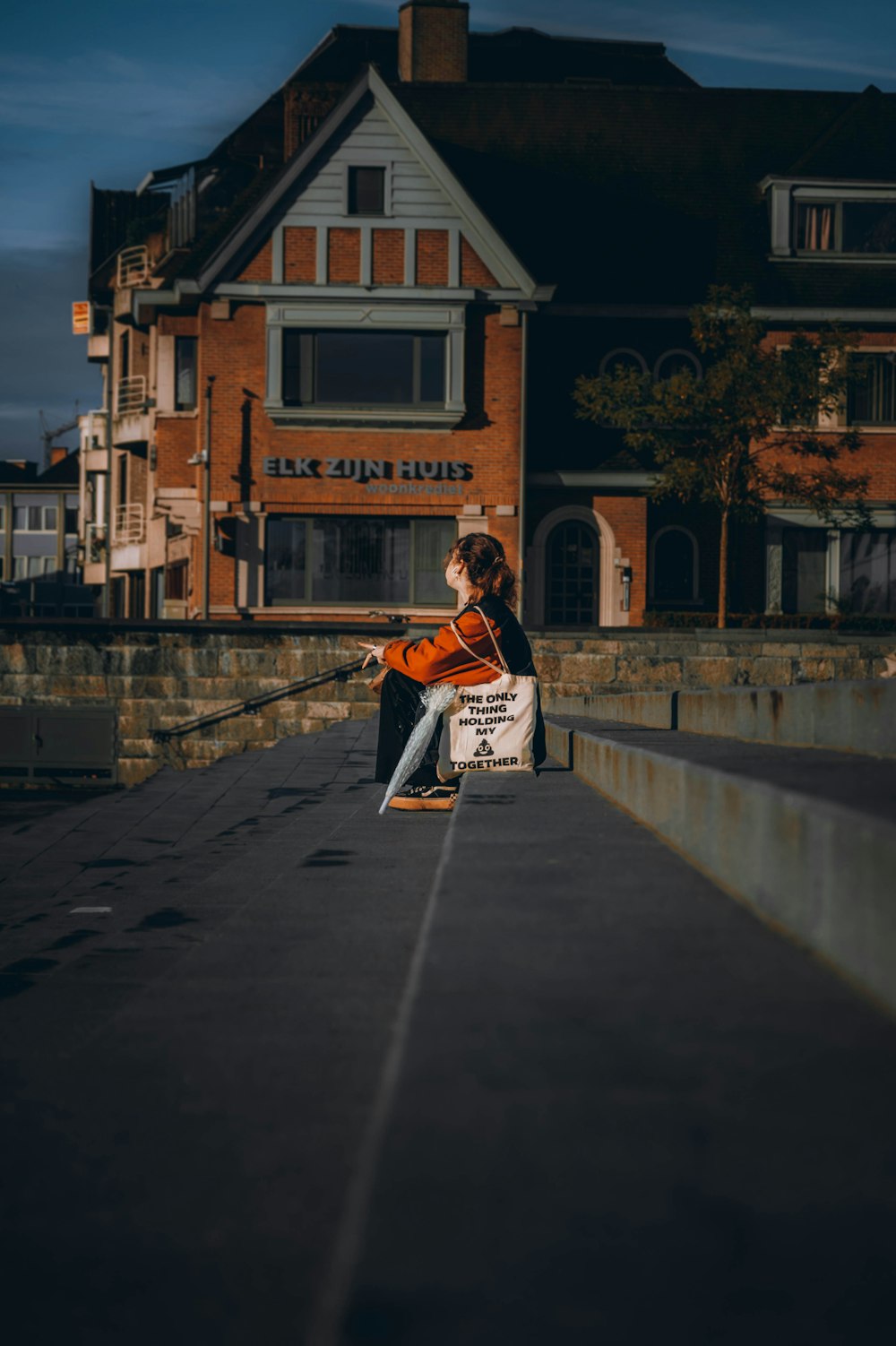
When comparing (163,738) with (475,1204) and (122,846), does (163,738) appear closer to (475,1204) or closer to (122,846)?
(122,846)

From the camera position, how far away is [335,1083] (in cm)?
318

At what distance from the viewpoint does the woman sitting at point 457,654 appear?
301 inches

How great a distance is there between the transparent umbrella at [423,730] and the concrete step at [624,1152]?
4.44 metres

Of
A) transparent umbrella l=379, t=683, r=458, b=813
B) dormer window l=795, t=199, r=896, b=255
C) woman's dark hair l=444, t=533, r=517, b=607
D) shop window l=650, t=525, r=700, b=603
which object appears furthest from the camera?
dormer window l=795, t=199, r=896, b=255

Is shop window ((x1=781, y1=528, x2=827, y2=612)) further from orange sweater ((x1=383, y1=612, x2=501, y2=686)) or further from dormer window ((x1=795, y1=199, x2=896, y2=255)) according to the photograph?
orange sweater ((x1=383, y1=612, x2=501, y2=686))

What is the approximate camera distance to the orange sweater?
25.0ft

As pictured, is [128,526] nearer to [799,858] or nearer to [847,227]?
[847,227]

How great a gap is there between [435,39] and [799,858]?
111 feet

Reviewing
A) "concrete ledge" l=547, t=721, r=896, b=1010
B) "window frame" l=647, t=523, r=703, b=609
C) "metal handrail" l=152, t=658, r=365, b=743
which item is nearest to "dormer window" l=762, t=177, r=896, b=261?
"window frame" l=647, t=523, r=703, b=609

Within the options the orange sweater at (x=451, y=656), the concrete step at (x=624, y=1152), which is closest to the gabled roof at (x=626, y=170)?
the orange sweater at (x=451, y=656)

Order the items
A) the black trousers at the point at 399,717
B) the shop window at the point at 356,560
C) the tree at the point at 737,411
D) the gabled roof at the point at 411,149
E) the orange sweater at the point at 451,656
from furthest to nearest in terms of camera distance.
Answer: the shop window at the point at 356,560, the gabled roof at the point at 411,149, the tree at the point at 737,411, the black trousers at the point at 399,717, the orange sweater at the point at 451,656

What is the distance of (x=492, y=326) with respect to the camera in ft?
88.8

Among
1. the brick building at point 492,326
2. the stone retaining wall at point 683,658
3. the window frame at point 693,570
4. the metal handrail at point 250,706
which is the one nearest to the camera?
the stone retaining wall at point 683,658

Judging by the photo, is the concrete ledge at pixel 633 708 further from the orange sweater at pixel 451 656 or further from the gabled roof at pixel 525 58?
the gabled roof at pixel 525 58
